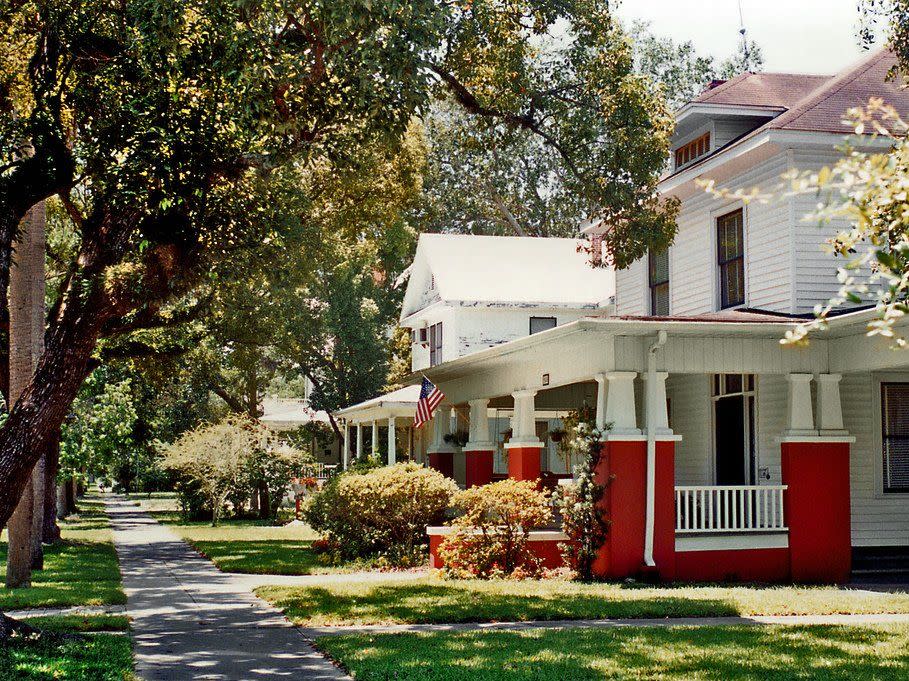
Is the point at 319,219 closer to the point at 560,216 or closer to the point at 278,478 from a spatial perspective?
the point at 278,478

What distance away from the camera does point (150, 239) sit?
11.9m

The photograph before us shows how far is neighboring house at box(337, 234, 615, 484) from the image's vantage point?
34.0 meters

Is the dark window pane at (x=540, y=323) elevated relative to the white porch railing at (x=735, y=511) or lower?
elevated

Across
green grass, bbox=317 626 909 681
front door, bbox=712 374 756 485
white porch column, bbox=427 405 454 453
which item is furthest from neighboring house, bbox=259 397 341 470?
green grass, bbox=317 626 909 681

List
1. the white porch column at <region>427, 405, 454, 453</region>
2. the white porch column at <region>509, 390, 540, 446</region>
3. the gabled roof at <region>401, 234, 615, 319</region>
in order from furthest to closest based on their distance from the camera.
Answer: the gabled roof at <region>401, 234, 615, 319</region>
the white porch column at <region>427, 405, 454, 453</region>
the white porch column at <region>509, 390, 540, 446</region>

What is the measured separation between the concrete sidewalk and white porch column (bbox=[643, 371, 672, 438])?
20.4ft

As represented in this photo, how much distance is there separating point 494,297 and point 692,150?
13751 millimetres

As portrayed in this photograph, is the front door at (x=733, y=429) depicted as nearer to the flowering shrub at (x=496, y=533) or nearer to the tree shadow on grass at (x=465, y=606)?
the flowering shrub at (x=496, y=533)

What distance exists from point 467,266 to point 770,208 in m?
18.5

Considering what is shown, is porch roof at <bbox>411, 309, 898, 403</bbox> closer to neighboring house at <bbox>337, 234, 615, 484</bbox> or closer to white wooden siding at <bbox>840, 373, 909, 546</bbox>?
white wooden siding at <bbox>840, 373, 909, 546</bbox>

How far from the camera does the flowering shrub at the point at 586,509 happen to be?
631 inches

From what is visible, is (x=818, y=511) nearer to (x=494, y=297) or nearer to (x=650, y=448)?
(x=650, y=448)

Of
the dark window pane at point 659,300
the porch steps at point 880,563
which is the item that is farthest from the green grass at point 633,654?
the dark window pane at point 659,300

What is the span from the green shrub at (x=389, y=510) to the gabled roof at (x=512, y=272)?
14.5m
